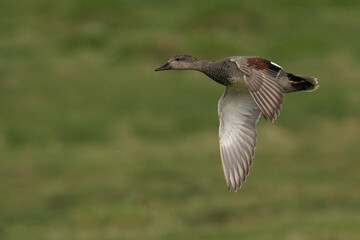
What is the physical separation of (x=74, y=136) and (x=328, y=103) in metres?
6.13

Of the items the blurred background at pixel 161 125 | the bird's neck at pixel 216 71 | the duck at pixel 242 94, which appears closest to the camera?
the duck at pixel 242 94

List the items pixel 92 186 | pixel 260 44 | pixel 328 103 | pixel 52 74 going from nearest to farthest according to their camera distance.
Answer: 1. pixel 92 186
2. pixel 328 103
3. pixel 52 74
4. pixel 260 44

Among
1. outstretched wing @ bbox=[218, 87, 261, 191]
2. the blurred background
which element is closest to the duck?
outstretched wing @ bbox=[218, 87, 261, 191]

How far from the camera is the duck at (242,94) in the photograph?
10.2 metres

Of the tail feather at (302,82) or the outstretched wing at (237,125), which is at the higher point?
the tail feather at (302,82)

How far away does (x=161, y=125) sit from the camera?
2430 cm

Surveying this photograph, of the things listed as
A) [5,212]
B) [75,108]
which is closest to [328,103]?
[75,108]

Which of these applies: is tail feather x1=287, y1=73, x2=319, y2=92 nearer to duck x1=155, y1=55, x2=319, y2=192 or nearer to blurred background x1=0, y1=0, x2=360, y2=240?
duck x1=155, y1=55, x2=319, y2=192

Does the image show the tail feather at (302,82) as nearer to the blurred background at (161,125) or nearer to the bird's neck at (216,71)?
the bird's neck at (216,71)

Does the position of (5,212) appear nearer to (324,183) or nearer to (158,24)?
(324,183)

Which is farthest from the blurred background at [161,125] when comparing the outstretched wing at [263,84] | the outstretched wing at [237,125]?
the outstretched wing at [263,84]

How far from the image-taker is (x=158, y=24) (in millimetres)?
30828

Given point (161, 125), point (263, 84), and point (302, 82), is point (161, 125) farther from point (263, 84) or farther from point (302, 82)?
point (263, 84)

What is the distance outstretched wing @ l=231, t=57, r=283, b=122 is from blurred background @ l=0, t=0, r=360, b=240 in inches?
299
